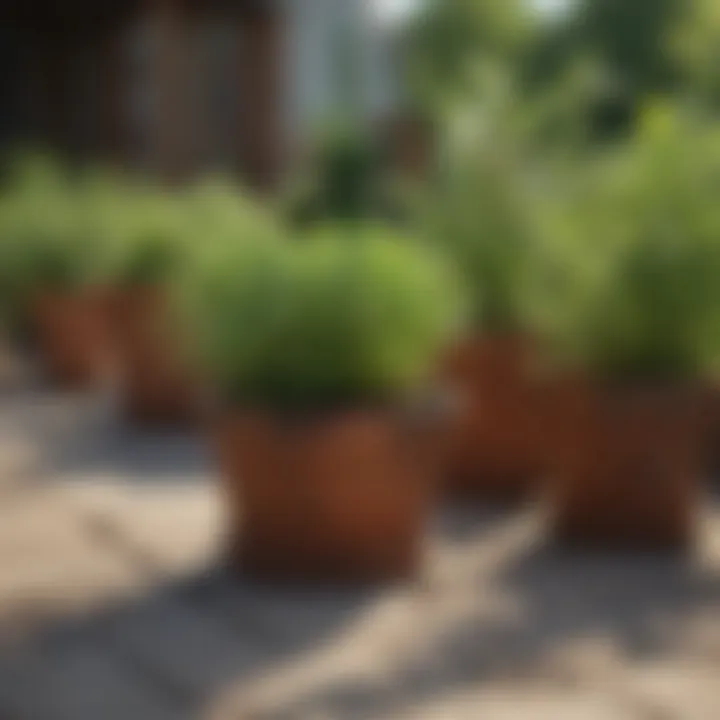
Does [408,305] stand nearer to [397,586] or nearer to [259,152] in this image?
[397,586]

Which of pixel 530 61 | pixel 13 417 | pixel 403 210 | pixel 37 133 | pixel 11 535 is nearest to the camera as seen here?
pixel 11 535

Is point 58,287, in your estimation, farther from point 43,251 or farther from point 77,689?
point 77,689

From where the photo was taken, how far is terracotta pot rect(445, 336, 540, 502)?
534 cm

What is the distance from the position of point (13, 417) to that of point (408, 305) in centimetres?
309

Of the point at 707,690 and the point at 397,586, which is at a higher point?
the point at 397,586

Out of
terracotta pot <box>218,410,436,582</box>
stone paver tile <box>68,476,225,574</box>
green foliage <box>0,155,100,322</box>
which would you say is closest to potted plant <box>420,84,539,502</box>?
stone paver tile <box>68,476,225,574</box>

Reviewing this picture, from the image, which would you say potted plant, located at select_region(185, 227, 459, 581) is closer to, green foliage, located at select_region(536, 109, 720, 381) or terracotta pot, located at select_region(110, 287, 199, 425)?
green foliage, located at select_region(536, 109, 720, 381)

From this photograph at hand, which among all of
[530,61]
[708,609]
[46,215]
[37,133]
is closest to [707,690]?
[708,609]

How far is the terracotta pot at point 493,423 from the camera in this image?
210 inches

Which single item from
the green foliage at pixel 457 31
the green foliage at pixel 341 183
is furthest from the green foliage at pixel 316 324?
the green foliage at pixel 457 31

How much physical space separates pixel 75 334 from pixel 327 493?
12.5 ft

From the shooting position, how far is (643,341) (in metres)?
4.62

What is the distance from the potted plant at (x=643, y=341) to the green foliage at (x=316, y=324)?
0.51 metres

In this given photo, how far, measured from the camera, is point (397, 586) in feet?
14.0
